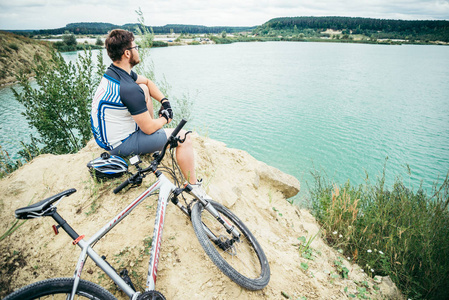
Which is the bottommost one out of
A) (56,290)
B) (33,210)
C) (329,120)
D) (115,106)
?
(329,120)

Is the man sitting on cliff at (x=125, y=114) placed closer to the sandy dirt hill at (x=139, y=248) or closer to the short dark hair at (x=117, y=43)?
the short dark hair at (x=117, y=43)

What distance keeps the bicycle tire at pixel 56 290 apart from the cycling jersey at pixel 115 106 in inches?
71.7

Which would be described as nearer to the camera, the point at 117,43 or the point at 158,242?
the point at 158,242

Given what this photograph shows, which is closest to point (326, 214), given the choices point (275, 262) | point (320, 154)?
point (275, 262)

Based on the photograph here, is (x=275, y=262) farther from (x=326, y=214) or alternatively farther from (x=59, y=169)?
(x=59, y=169)

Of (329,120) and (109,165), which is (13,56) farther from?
(329,120)

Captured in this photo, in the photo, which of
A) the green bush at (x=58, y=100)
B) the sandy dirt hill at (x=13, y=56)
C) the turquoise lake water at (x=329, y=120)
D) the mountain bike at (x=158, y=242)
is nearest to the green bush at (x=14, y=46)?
the sandy dirt hill at (x=13, y=56)

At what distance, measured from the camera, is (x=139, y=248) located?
8.46 ft

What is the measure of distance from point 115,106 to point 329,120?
47.9ft

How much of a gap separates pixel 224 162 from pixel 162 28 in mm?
109053

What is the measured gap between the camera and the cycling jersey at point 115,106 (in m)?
2.66

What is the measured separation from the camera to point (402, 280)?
12.0ft

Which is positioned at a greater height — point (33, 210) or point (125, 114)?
point (125, 114)

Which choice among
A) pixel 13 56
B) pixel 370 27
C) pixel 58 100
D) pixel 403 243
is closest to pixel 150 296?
pixel 403 243
